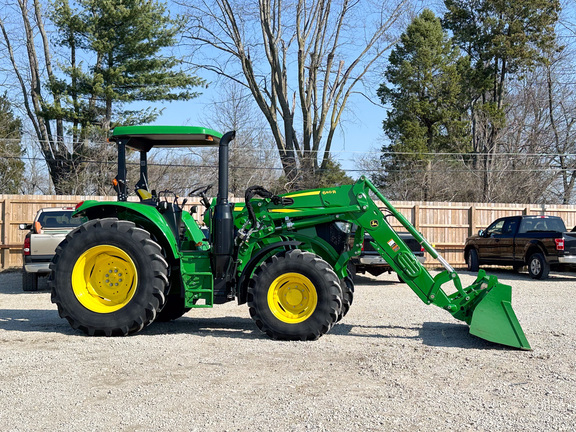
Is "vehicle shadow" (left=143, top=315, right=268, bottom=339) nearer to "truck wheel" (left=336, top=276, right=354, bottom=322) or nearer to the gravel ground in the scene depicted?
the gravel ground

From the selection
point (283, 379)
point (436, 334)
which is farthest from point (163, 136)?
point (436, 334)

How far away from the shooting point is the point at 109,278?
24.5 ft

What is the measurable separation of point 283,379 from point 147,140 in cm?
409

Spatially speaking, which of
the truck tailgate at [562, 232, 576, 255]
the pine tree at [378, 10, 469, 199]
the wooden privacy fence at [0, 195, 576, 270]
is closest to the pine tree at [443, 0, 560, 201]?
the pine tree at [378, 10, 469, 199]

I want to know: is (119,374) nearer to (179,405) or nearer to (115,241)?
(179,405)

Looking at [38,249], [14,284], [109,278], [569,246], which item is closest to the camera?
[109,278]

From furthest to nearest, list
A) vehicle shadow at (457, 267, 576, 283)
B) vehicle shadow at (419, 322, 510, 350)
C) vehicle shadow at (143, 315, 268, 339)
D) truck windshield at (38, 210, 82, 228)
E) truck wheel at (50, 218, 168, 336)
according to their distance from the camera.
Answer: vehicle shadow at (457, 267, 576, 283), truck windshield at (38, 210, 82, 228), vehicle shadow at (143, 315, 268, 339), truck wheel at (50, 218, 168, 336), vehicle shadow at (419, 322, 510, 350)

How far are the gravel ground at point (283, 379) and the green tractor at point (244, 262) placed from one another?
37cm

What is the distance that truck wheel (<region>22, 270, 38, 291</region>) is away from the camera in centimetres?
1255

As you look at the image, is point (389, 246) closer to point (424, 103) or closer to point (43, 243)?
point (43, 243)

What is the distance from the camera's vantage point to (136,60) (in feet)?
80.7

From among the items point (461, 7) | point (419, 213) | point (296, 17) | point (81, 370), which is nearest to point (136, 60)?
point (296, 17)

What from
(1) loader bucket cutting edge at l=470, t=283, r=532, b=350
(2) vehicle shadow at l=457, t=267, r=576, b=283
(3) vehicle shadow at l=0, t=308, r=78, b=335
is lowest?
(2) vehicle shadow at l=457, t=267, r=576, b=283

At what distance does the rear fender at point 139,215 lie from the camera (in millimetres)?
7379
